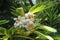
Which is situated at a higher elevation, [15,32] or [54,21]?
[54,21]

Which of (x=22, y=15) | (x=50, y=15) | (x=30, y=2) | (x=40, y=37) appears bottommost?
(x=40, y=37)

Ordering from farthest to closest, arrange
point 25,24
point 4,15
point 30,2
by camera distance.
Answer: point 30,2 < point 4,15 < point 25,24

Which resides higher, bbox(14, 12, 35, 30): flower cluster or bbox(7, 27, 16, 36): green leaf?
bbox(14, 12, 35, 30): flower cluster

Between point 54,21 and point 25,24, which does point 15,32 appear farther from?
point 54,21

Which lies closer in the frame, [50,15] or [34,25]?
[34,25]

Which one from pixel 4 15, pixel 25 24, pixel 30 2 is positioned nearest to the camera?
pixel 25 24

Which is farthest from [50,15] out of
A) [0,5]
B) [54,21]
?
[0,5]

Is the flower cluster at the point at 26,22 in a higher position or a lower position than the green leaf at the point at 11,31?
higher

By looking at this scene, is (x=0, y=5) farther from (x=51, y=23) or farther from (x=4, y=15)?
(x=51, y=23)

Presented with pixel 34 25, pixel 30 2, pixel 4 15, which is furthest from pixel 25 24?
pixel 30 2
